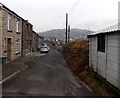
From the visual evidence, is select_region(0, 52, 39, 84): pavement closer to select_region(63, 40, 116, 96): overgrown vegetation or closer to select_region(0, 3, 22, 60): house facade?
select_region(0, 3, 22, 60): house facade

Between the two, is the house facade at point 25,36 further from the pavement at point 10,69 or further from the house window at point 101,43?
the house window at point 101,43

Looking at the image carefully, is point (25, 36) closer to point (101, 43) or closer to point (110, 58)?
point (101, 43)

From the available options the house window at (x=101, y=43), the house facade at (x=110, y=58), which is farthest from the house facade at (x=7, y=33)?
the house facade at (x=110, y=58)

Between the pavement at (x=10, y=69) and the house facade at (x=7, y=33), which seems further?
the house facade at (x=7, y=33)

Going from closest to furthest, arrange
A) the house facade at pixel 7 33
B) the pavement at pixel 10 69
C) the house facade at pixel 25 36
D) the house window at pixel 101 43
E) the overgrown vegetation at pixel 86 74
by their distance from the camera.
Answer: the overgrown vegetation at pixel 86 74
the house window at pixel 101 43
the pavement at pixel 10 69
the house facade at pixel 7 33
the house facade at pixel 25 36

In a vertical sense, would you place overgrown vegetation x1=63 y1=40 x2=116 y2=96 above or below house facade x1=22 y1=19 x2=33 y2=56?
below

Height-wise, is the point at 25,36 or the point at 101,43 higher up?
the point at 25,36

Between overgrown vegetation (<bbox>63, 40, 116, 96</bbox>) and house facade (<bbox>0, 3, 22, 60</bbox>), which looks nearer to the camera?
overgrown vegetation (<bbox>63, 40, 116, 96</bbox>)

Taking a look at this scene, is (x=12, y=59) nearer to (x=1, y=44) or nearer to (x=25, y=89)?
(x=1, y=44)

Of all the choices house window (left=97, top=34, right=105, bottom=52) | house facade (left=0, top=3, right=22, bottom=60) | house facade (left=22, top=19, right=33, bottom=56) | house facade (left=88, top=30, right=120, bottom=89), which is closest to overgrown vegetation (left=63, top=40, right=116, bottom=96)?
house facade (left=88, top=30, right=120, bottom=89)

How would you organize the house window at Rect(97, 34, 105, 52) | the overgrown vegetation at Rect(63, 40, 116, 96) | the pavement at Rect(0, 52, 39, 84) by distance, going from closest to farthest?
the overgrown vegetation at Rect(63, 40, 116, 96), the house window at Rect(97, 34, 105, 52), the pavement at Rect(0, 52, 39, 84)

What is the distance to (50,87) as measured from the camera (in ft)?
32.6

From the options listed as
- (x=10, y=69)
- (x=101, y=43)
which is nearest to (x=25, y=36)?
(x=10, y=69)

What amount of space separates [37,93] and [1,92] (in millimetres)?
1562
